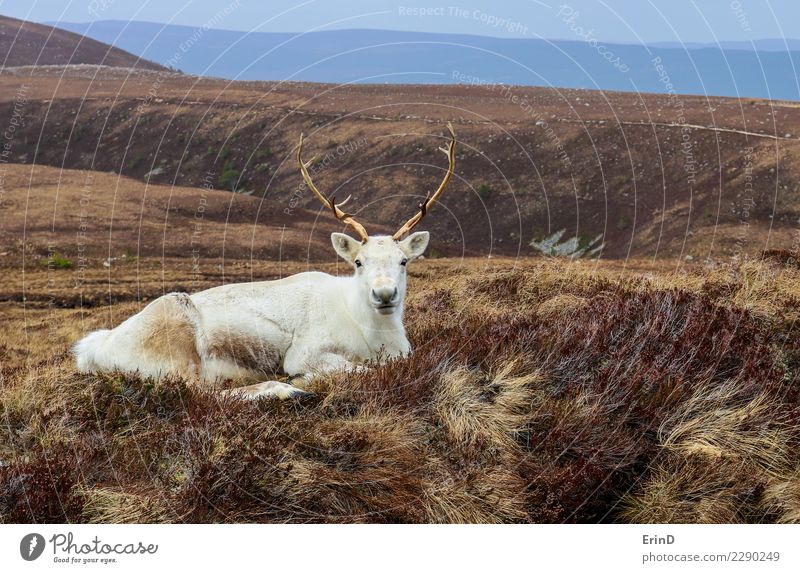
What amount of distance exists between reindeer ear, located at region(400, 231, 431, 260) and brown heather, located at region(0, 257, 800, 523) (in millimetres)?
1148

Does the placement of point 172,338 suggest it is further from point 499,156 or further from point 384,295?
point 499,156

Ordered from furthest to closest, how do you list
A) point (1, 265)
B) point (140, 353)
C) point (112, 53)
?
point (112, 53) → point (1, 265) → point (140, 353)

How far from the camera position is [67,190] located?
4422cm

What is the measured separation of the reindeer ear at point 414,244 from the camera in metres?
11.0

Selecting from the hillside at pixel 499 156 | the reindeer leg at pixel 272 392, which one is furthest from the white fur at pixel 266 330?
the hillside at pixel 499 156

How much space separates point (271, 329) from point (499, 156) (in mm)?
49537

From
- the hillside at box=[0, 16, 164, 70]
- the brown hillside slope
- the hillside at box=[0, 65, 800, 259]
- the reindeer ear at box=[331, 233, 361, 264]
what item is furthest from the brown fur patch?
the hillside at box=[0, 16, 164, 70]

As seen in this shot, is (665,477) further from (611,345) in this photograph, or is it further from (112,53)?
(112,53)

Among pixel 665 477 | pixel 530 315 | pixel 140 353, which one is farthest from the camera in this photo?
pixel 530 315

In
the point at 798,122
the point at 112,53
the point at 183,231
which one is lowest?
the point at 183,231

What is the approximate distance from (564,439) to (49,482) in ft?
16.1

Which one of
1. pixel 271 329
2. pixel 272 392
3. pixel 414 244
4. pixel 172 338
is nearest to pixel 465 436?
pixel 272 392

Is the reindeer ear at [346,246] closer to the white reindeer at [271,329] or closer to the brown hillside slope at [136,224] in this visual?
the white reindeer at [271,329]

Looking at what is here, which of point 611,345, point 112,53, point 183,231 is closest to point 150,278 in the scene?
point 183,231
